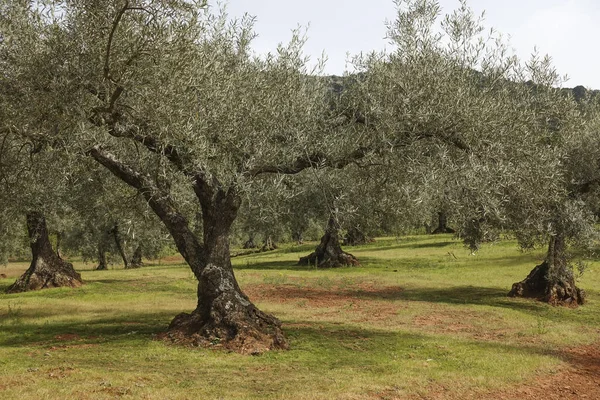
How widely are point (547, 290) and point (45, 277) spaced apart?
30.3 metres

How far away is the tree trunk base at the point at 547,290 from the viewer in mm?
29234

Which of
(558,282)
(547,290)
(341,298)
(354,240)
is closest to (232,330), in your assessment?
(341,298)

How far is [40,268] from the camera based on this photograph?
34.7 metres

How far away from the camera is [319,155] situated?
18047 mm

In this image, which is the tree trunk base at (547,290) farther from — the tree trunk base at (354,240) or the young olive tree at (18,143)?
the tree trunk base at (354,240)

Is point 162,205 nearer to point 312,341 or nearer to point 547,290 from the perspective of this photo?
point 312,341

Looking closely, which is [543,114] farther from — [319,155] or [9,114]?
[9,114]

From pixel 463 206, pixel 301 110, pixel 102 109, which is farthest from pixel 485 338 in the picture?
pixel 102 109

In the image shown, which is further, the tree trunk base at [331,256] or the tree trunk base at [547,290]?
the tree trunk base at [331,256]

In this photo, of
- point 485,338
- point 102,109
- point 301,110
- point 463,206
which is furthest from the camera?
point 485,338

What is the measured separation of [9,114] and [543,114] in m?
19.8

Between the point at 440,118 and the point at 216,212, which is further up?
the point at 440,118

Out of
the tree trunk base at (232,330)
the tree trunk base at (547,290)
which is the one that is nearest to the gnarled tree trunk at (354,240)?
the tree trunk base at (547,290)

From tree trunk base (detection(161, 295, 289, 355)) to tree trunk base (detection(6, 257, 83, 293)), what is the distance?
19606 mm
